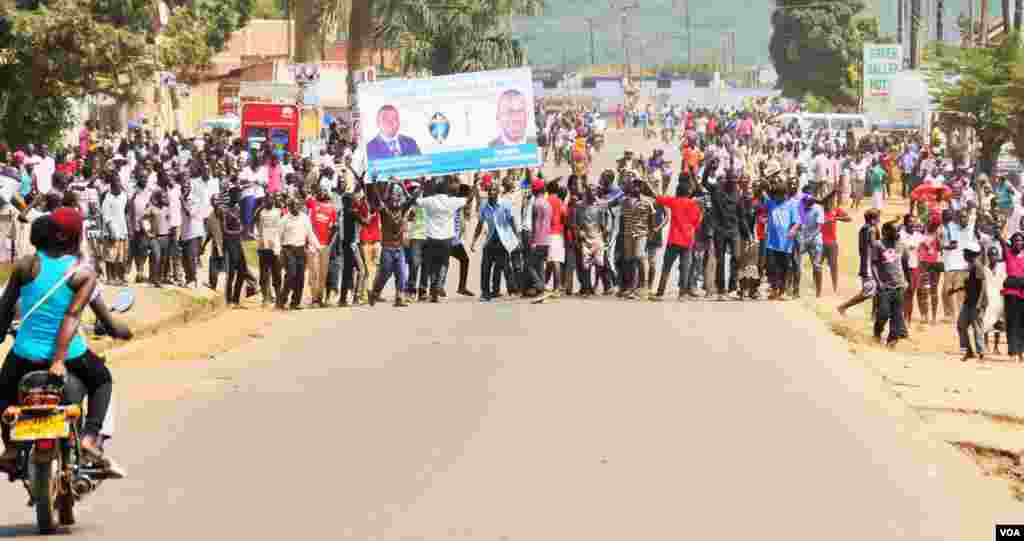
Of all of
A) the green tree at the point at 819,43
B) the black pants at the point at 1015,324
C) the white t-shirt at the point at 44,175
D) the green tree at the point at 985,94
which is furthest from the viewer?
the green tree at the point at 819,43

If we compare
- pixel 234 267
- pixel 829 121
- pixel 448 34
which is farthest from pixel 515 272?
pixel 829 121

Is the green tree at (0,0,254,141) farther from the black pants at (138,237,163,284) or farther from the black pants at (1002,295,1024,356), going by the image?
the black pants at (1002,295,1024,356)

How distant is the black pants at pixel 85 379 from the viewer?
339 inches

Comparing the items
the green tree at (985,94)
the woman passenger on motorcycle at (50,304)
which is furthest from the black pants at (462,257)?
the green tree at (985,94)

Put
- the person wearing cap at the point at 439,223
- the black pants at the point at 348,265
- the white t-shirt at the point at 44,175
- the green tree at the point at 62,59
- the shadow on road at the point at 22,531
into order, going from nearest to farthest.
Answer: the shadow on road at the point at 22,531
the person wearing cap at the point at 439,223
the black pants at the point at 348,265
the white t-shirt at the point at 44,175
the green tree at the point at 62,59

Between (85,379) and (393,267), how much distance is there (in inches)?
571

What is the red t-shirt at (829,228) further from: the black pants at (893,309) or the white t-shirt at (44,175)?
the white t-shirt at (44,175)

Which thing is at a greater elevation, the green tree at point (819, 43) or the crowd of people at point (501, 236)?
the green tree at point (819, 43)

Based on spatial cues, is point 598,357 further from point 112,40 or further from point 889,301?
point 112,40

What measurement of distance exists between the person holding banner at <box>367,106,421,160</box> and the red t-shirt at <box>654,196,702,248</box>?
409cm

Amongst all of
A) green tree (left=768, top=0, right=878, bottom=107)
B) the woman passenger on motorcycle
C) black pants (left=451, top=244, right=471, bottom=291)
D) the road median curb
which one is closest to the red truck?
black pants (left=451, top=244, right=471, bottom=291)

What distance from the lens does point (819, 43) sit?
11588cm

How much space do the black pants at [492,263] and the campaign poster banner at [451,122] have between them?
2.07m

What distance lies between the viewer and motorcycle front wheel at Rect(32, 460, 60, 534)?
330 inches
